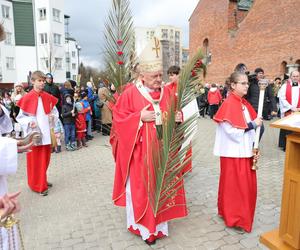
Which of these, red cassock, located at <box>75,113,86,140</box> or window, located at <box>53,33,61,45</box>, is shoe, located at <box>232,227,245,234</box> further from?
window, located at <box>53,33,61,45</box>

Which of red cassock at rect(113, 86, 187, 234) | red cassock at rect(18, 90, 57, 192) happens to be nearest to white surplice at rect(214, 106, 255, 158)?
red cassock at rect(113, 86, 187, 234)

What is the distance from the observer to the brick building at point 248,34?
1766cm

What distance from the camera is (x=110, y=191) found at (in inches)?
209

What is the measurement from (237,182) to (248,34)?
65.3 ft

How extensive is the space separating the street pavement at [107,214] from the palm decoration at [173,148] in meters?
0.22

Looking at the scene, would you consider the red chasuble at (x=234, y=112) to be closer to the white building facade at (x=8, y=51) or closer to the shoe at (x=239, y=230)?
the shoe at (x=239, y=230)

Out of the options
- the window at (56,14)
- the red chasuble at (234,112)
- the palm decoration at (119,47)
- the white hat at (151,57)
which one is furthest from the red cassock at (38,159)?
the window at (56,14)

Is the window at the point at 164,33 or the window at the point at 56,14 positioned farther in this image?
the window at the point at 56,14


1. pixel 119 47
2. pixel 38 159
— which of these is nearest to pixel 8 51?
pixel 38 159

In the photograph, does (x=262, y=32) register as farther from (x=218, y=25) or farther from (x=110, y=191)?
(x=110, y=191)

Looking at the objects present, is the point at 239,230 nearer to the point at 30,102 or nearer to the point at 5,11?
the point at 30,102

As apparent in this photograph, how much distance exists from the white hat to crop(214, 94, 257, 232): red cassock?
1.05m

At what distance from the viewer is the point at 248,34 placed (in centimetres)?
2100

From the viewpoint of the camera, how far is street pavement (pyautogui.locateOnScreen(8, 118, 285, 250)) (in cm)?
353
